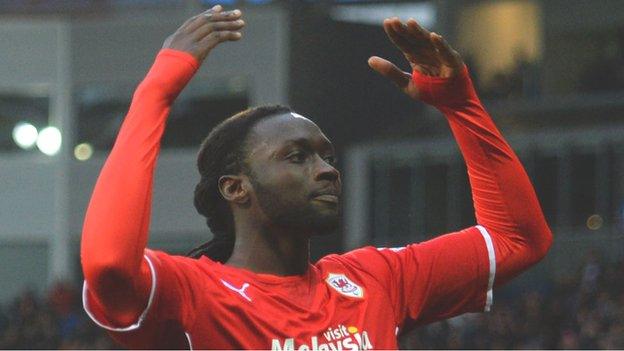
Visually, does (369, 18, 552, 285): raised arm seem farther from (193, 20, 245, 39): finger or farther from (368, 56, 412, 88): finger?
(193, 20, 245, 39): finger

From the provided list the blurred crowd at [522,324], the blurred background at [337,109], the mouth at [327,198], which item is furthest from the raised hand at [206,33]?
the blurred background at [337,109]

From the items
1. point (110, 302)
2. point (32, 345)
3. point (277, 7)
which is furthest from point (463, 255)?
point (277, 7)

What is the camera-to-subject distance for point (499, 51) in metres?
27.3

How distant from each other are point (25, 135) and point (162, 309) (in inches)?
1046

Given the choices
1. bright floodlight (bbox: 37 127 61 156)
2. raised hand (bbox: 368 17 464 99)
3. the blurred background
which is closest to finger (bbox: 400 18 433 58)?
raised hand (bbox: 368 17 464 99)

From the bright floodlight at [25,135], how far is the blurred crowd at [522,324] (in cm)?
983

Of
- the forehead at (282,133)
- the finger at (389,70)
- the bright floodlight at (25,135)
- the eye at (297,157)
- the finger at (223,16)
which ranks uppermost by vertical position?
the finger at (223,16)

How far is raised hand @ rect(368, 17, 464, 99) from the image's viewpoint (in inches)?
159

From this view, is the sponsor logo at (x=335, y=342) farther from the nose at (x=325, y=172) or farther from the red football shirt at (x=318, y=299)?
the nose at (x=325, y=172)

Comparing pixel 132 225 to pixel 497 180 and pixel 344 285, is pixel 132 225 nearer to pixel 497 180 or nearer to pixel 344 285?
pixel 344 285

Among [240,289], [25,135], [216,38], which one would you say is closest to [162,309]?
[240,289]

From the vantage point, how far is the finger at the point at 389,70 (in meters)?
4.16

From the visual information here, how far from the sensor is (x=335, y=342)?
4.01m

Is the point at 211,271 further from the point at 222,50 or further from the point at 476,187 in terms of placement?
the point at 222,50
